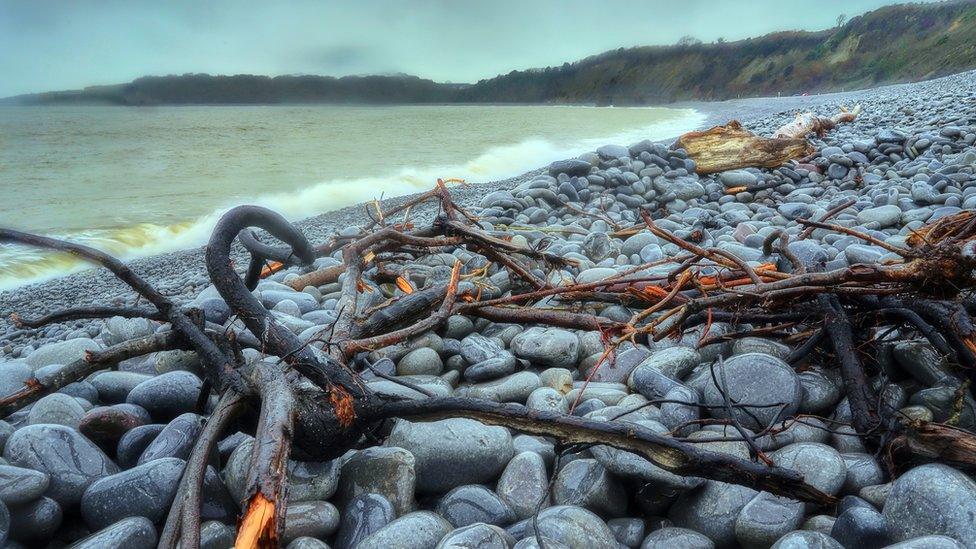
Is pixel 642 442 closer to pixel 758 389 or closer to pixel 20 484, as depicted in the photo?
pixel 758 389

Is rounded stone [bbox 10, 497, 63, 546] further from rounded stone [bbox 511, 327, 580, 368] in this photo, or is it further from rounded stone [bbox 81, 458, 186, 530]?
rounded stone [bbox 511, 327, 580, 368]

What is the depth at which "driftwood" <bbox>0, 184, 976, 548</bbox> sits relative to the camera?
1212mm

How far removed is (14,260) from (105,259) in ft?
22.5

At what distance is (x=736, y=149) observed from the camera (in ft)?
20.6

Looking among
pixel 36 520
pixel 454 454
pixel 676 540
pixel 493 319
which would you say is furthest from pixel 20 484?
pixel 676 540

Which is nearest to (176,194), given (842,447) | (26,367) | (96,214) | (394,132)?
(96,214)

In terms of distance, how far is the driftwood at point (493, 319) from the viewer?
1212 mm

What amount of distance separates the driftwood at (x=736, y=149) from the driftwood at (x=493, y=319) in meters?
4.28

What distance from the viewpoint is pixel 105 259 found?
154 cm

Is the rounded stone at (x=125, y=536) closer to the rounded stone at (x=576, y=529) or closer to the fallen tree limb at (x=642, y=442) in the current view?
the fallen tree limb at (x=642, y=442)

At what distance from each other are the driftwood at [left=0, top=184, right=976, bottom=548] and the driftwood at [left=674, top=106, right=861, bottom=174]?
4283 mm

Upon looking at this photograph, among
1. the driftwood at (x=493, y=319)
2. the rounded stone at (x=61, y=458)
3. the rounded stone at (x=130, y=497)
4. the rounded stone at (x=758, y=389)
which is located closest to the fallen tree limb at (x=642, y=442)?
the driftwood at (x=493, y=319)

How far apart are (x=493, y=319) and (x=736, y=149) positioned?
16.8 feet

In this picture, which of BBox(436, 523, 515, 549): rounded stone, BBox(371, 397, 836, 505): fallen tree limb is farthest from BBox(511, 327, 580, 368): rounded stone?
BBox(436, 523, 515, 549): rounded stone
